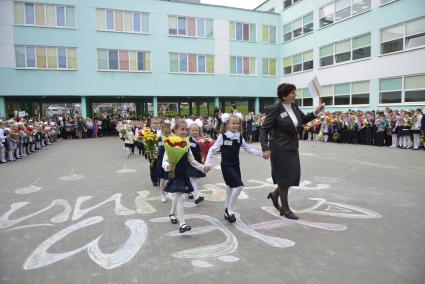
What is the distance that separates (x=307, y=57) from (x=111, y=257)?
90.8 ft

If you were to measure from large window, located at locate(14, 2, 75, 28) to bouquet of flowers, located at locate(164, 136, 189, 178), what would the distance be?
2453 cm

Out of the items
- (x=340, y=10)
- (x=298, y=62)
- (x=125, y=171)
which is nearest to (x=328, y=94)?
(x=298, y=62)

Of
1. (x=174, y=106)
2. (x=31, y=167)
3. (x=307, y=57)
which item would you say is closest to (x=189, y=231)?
(x=31, y=167)

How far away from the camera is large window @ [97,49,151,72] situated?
1022 inches

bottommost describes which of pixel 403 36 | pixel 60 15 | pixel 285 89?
pixel 285 89

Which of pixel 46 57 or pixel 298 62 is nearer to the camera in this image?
pixel 46 57

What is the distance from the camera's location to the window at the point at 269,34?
31250 mm

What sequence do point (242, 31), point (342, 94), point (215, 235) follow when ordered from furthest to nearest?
point (242, 31) < point (342, 94) < point (215, 235)

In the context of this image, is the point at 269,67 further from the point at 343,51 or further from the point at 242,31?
the point at 343,51

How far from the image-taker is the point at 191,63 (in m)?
28.6

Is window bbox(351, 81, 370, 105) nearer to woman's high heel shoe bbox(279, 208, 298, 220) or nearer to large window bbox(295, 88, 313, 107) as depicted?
large window bbox(295, 88, 313, 107)

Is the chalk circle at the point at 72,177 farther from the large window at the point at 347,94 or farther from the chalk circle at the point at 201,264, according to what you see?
the large window at the point at 347,94

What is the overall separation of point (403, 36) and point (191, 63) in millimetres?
16255

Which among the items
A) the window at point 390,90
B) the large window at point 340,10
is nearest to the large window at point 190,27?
the large window at point 340,10
